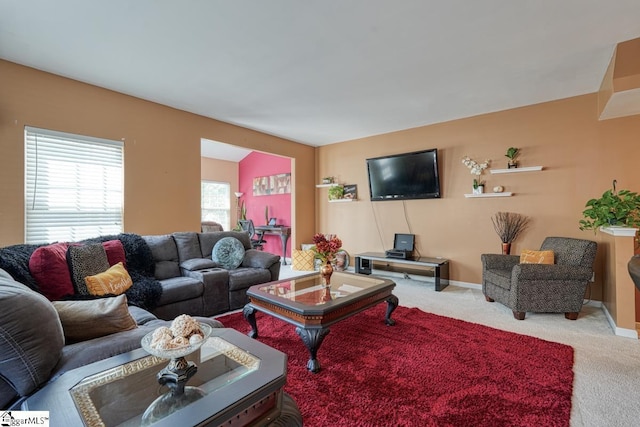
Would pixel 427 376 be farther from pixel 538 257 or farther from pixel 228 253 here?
pixel 228 253

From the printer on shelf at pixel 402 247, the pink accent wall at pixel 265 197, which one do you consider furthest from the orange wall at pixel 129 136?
the printer on shelf at pixel 402 247

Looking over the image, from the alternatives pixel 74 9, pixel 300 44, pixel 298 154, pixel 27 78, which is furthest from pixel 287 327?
pixel 298 154

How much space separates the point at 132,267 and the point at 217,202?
16.0 ft

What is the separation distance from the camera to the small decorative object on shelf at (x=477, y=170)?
4176 mm

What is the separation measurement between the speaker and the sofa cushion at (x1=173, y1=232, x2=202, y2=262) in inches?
106

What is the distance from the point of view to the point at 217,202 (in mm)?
7551

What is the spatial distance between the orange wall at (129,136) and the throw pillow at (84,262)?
3.30 feet

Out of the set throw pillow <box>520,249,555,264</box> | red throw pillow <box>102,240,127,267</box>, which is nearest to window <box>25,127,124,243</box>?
red throw pillow <box>102,240,127,267</box>

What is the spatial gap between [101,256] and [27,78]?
6.54 ft

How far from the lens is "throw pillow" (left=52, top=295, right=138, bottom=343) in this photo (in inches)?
54.2

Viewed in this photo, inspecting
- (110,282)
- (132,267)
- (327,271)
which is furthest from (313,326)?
(132,267)

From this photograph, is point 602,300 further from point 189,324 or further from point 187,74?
point 187,74

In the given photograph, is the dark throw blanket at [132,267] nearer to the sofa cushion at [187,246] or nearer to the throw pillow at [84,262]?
the throw pillow at [84,262]

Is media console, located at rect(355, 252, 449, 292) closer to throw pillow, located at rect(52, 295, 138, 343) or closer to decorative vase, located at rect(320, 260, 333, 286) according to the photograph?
decorative vase, located at rect(320, 260, 333, 286)
